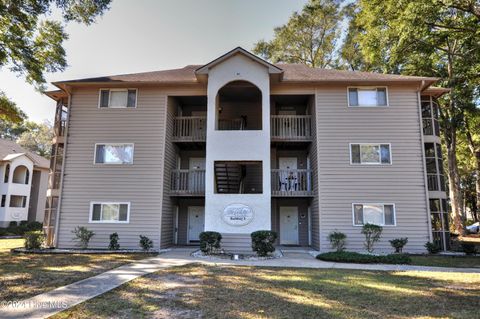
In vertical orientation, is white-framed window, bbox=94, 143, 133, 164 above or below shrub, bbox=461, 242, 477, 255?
above

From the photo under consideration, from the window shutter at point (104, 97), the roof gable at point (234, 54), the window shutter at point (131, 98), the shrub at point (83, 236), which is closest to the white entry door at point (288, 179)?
the roof gable at point (234, 54)

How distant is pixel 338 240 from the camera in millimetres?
13625

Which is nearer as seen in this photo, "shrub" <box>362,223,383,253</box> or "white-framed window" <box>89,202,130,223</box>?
"shrub" <box>362,223,383,253</box>

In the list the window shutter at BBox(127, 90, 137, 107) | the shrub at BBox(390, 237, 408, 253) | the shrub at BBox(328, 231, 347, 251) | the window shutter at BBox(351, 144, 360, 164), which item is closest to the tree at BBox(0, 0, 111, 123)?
the window shutter at BBox(127, 90, 137, 107)

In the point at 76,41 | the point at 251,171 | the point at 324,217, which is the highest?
the point at 76,41

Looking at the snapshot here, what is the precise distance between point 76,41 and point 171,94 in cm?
613

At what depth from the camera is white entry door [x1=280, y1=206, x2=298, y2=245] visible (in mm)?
16797

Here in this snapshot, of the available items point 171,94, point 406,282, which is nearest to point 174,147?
point 171,94

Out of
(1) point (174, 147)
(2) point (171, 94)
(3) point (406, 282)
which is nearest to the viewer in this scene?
(3) point (406, 282)

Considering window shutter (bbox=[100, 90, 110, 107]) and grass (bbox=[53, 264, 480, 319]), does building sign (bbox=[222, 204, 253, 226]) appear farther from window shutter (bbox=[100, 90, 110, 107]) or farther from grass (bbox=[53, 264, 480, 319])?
window shutter (bbox=[100, 90, 110, 107])

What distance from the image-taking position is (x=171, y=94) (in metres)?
15.5

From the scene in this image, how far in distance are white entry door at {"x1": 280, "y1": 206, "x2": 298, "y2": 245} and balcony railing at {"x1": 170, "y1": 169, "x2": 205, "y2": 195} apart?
4701mm

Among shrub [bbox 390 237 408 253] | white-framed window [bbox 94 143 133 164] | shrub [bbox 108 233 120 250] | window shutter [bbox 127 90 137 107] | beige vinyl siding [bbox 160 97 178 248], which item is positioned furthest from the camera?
window shutter [bbox 127 90 137 107]

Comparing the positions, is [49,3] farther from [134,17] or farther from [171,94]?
[171,94]
